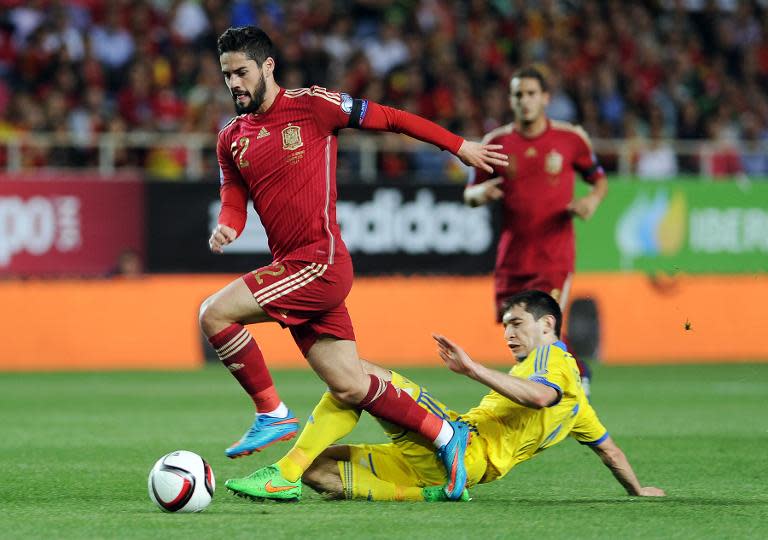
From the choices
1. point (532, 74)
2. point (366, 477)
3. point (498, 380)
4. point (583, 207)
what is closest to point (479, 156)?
point (498, 380)

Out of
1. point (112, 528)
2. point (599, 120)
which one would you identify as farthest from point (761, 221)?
point (112, 528)

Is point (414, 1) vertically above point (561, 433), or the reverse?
point (414, 1)

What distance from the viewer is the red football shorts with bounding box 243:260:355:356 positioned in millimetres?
6215

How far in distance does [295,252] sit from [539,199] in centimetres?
312

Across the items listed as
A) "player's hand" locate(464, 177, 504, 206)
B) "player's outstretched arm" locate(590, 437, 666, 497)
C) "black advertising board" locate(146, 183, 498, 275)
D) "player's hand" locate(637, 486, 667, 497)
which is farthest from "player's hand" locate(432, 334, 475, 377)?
"black advertising board" locate(146, 183, 498, 275)

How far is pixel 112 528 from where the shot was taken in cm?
550

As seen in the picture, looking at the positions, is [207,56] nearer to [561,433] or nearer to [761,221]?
[761,221]

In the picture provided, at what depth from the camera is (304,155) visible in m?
6.37

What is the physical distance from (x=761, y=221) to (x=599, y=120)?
2.90 metres

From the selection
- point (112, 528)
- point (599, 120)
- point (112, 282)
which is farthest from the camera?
point (599, 120)

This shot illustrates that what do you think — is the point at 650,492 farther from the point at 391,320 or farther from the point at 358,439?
the point at 391,320

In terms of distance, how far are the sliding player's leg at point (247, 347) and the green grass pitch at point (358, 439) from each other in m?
0.32

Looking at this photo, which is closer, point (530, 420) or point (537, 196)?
point (530, 420)

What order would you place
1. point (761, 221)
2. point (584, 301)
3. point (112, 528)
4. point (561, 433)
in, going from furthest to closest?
point (761, 221)
point (584, 301)
point (561, 433)
point (112, 528)
